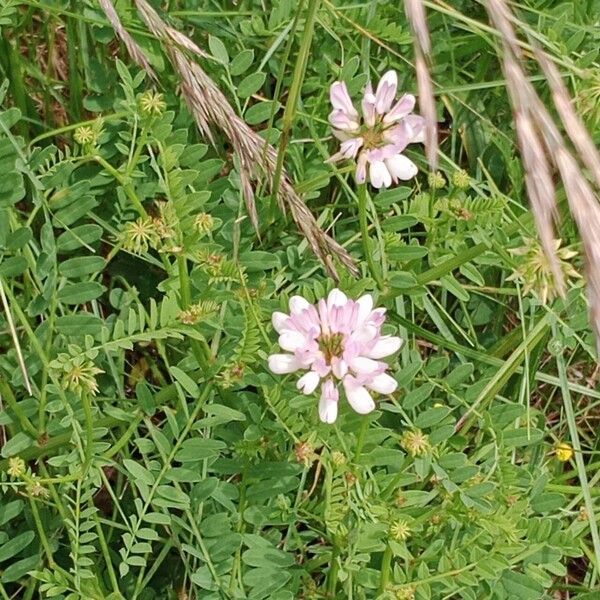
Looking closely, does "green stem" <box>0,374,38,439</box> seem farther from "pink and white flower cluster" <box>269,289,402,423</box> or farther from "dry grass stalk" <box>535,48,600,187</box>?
A: "dry grass stalk" <box>535,48,600,187</box>

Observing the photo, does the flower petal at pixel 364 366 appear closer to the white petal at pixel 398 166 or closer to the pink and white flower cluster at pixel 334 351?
the pink and white flower cluster at pixel 334 351

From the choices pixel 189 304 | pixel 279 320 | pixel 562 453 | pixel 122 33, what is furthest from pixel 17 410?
pixel 562 453

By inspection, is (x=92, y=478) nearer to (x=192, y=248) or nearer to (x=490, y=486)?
(x=192, y=248)

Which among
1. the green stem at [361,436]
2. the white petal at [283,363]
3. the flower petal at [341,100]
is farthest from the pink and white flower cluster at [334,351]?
the flower petal at [341,100]

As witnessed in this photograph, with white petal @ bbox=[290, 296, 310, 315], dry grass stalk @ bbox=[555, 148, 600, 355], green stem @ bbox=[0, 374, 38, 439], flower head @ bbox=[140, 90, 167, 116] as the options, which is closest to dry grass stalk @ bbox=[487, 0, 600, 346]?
dry grass stalk @ bbox=[555, 148, 600, 355]

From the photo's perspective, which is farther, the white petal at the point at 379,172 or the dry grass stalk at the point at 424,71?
the white petal at the point at 379,172

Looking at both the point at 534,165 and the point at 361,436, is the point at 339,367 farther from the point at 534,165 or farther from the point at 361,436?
the point at 534,165

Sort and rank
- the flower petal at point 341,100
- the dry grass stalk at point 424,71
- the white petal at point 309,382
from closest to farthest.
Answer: the dry grass stalk at point 424,71, the white petal at point 309,382, the flower petal at point 341,100
